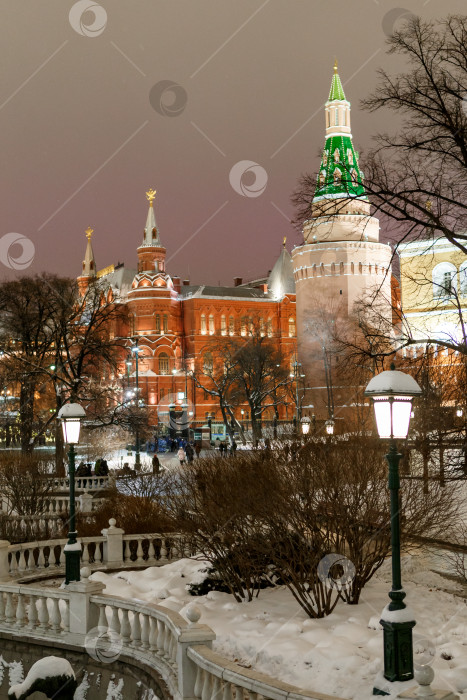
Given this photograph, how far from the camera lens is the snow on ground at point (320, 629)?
10.1 meters

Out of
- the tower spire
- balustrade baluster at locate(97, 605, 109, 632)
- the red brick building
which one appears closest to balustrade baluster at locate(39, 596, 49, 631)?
balustrade baluster at locate(97, 605, 109, 632)

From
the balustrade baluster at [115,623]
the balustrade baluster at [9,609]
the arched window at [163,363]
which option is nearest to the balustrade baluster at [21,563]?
the balustrade baluster at [9,609]

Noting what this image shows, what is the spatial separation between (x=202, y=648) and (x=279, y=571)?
4.91 metres

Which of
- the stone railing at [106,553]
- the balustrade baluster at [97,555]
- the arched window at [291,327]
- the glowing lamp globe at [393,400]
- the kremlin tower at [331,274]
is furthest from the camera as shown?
the arched window at [291,327]

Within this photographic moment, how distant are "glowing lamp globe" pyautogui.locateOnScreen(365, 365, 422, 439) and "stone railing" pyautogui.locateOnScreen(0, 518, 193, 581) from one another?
9017mm

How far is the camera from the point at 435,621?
12.4m

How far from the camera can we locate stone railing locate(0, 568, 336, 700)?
25.1 feet

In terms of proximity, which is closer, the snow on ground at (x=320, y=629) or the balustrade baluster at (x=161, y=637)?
the snow on ground at (x=320, y=629)

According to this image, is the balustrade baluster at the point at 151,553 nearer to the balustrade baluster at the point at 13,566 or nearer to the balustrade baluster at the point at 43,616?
the balustrade baluster at the point at 13,566

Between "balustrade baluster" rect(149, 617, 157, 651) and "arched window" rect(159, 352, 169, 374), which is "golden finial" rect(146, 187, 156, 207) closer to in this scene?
"arched window" rect(159, 352, 169, 374)

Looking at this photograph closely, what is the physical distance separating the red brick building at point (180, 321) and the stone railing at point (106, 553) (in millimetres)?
70529

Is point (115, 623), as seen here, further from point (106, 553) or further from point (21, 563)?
point (106, 553)

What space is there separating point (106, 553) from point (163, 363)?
79194mm

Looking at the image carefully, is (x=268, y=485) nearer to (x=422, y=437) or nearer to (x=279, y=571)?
(x=279, y=571)
